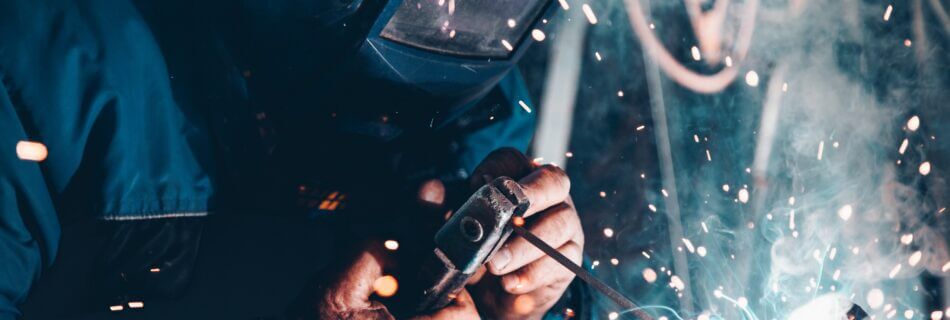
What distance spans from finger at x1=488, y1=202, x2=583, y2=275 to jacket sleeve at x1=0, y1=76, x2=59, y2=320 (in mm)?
882

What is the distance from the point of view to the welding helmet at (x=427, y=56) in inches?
54.5

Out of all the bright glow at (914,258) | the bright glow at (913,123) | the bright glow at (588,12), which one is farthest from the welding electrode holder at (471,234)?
the bright glow at (914,258)

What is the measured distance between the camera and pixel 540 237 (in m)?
1.43

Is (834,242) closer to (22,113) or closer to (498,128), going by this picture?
(498,128)

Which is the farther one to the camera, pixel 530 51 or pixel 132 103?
pixel 530 51

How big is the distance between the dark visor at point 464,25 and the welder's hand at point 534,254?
31cm

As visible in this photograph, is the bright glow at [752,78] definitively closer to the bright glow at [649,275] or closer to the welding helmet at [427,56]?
the bright glow at [649,275]

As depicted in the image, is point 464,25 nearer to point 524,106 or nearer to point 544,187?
point 544,187

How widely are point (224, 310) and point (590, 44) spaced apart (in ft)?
6.70

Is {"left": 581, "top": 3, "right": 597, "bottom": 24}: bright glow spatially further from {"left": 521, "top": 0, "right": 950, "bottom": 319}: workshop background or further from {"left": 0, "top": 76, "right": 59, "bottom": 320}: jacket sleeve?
{"left": 0, "top": 76, "right": 59, "bottom": 320}: jacket sleeve

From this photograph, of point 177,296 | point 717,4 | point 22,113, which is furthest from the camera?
point 717,4

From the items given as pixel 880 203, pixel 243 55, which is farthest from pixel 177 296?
pixel 880 203

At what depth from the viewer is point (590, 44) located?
9.23ft

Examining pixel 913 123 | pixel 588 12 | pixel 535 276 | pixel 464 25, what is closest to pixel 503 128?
pixel 464 25
